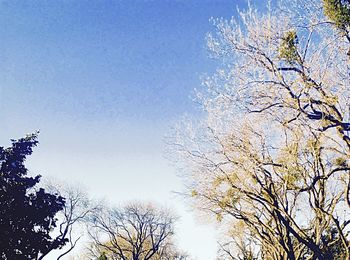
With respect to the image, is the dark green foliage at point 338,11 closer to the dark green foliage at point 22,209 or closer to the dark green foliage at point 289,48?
the dark green foliage at point 289,48

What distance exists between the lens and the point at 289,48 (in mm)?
7691

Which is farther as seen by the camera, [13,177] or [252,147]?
[13,177]

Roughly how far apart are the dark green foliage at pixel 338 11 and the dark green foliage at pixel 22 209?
17.8m

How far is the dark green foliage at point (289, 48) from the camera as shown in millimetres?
7602

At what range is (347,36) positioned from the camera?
7.14 metres

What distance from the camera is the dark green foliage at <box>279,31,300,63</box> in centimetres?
760

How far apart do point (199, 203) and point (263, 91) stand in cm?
552

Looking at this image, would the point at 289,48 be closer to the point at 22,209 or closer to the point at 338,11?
the point at 338,11

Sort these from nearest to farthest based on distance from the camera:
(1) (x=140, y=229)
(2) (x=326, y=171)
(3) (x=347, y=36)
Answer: (3) (x=347, y=36) < (2) (x=326, y=171) < (1) (x=140, y=229)

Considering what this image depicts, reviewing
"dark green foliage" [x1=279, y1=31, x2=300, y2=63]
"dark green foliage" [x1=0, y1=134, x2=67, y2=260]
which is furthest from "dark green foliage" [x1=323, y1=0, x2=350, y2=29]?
"dark green foliage" [x1=0, y1=134, x2=67, y2=260]

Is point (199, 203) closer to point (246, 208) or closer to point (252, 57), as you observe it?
point (246, 208)

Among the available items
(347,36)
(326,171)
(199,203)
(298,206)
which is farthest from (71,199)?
(347,36)

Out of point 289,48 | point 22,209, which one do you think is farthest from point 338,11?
point 22,209

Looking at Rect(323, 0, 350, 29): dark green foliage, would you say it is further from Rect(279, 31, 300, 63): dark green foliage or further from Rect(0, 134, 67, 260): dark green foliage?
Rect(0, 134, 67, 260): dark green foliage
